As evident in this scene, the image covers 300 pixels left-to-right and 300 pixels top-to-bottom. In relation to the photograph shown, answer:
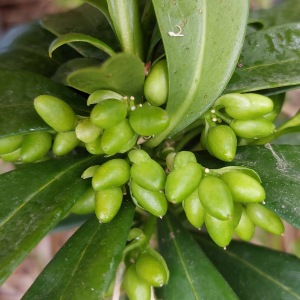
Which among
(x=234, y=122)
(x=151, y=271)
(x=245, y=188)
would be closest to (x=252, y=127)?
(x=234, y=122)

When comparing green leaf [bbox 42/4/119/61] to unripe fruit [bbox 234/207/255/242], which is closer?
unripe fruit [bbox 234/207/255/242]

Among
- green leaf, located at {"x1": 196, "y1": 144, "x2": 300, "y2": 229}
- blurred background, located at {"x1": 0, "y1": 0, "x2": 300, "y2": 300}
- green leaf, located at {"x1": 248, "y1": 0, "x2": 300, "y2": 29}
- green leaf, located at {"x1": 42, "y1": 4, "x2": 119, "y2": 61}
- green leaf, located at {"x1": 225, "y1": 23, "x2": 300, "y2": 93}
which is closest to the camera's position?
green leaf, located at {"x1": 196, "y1": 144, "x2": 300, "y2": 229}

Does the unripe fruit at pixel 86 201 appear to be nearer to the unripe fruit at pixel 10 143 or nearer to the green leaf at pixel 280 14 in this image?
the unripe fruit at pixel 10 143

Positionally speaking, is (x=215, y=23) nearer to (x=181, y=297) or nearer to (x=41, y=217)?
(x=41, y=217)

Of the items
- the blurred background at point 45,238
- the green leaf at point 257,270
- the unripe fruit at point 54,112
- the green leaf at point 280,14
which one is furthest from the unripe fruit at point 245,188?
the blurred background at point 45,238

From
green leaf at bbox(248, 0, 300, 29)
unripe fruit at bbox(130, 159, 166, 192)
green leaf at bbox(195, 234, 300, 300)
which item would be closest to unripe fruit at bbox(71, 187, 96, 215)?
A: unripe fruit at bbox(130, 159, 166, 192)

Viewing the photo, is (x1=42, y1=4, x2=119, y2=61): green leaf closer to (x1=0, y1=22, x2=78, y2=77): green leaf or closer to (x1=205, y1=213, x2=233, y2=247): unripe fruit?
(x1=0, y1=22, x2=78, y2=77): green leaf

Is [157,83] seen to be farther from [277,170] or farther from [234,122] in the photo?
[277,170]
